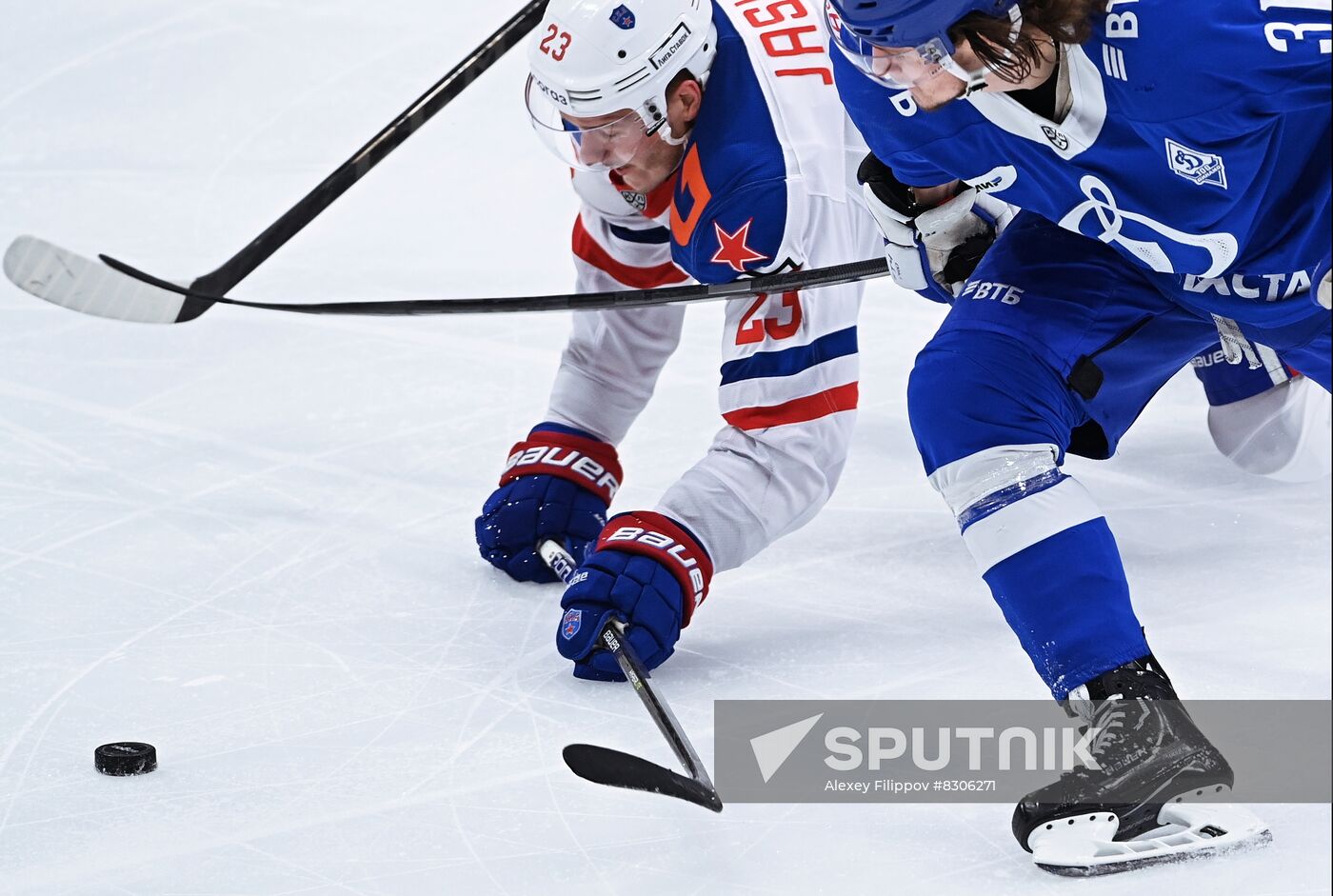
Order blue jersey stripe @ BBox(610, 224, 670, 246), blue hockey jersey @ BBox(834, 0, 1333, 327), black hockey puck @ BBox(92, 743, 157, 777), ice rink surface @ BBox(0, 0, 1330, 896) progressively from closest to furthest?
1. blue hockey jersey @ BBox(834, 0, 1333, 327)
2. ice rink surface @ BBox(0, 0, 1330, 896)
3. black hockey puck @ BBox(92, 743, 157, 777)
4. blue jersey stripe @ BBox(610, 224, 670, 246)

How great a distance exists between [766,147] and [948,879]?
1.07 meters

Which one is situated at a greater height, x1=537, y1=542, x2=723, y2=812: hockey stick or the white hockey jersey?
the white hockey jersey

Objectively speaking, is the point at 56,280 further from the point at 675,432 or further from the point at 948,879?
the point at 948,879

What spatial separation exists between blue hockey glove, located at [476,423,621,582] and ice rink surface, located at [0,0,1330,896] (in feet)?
0.18

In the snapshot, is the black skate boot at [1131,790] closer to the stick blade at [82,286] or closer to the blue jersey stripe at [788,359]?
the blue jersey stripe at [788,359]

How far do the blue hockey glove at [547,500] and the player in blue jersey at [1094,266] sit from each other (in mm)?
897

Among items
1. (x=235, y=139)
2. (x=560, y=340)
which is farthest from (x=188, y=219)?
(x=560, y=340)

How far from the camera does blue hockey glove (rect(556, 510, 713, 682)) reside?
2.39 metres

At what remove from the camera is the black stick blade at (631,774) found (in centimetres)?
203

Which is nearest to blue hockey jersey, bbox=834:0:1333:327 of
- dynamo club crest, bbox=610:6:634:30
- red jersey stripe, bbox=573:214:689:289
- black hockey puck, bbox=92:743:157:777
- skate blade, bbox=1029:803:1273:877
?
dynamo club crest, bbox=610:6:634:30

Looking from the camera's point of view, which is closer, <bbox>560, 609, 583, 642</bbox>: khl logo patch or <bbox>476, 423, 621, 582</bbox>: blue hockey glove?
<bbox>560, 609, 583, 642</bbox>: khl logo patch

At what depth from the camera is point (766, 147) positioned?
2.45 meters

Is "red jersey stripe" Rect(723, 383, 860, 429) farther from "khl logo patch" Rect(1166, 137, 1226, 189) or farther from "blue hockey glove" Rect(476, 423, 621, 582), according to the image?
"khl logo patch" Rect(1166, 137, 1226, 189)

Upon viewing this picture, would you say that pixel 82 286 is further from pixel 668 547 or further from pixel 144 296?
pixel 668 547
